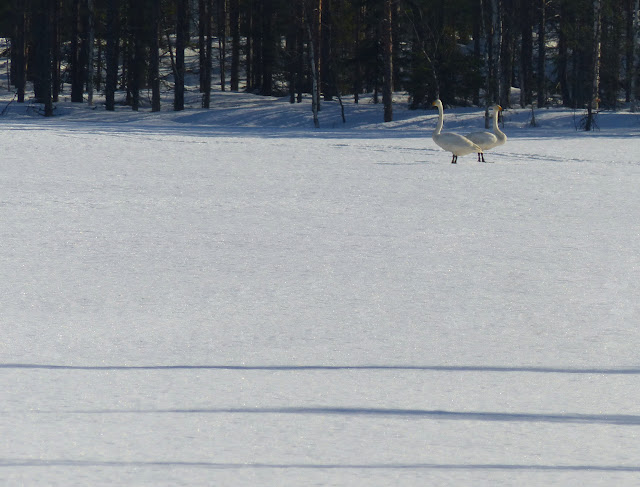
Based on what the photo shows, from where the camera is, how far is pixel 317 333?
496 cm

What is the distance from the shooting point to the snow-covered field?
3154mm

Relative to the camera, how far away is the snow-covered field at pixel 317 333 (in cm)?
315

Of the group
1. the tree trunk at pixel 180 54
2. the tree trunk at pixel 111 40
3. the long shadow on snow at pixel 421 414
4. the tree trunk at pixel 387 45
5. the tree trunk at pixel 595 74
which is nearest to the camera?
the long shadow on snow at pixel 421 414

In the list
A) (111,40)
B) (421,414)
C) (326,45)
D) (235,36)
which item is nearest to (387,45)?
(326,45)

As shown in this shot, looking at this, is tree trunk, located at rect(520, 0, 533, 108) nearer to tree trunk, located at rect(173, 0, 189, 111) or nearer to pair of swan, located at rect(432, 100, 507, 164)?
tree trunk, located at rect(173, 0, 189, 111)

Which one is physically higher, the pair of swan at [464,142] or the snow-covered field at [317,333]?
the pair of swan at [464,142]

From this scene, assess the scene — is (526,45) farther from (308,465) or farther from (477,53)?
(308,465)

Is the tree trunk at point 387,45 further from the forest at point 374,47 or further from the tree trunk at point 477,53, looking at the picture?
the tree trunk at point 477,53

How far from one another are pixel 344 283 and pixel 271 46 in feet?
115

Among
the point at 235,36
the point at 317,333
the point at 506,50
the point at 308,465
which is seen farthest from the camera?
the point at 235,36

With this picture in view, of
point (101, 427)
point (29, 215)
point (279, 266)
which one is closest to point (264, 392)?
point (101, 427)

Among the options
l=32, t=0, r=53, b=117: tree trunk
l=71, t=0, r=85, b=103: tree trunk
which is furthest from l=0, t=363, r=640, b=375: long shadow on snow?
l=71, t=0, r=85, b=103: tree trunk

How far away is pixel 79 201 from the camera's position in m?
10.0

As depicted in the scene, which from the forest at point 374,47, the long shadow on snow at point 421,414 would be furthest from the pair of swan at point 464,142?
the long shadow on snow at point 421,414
